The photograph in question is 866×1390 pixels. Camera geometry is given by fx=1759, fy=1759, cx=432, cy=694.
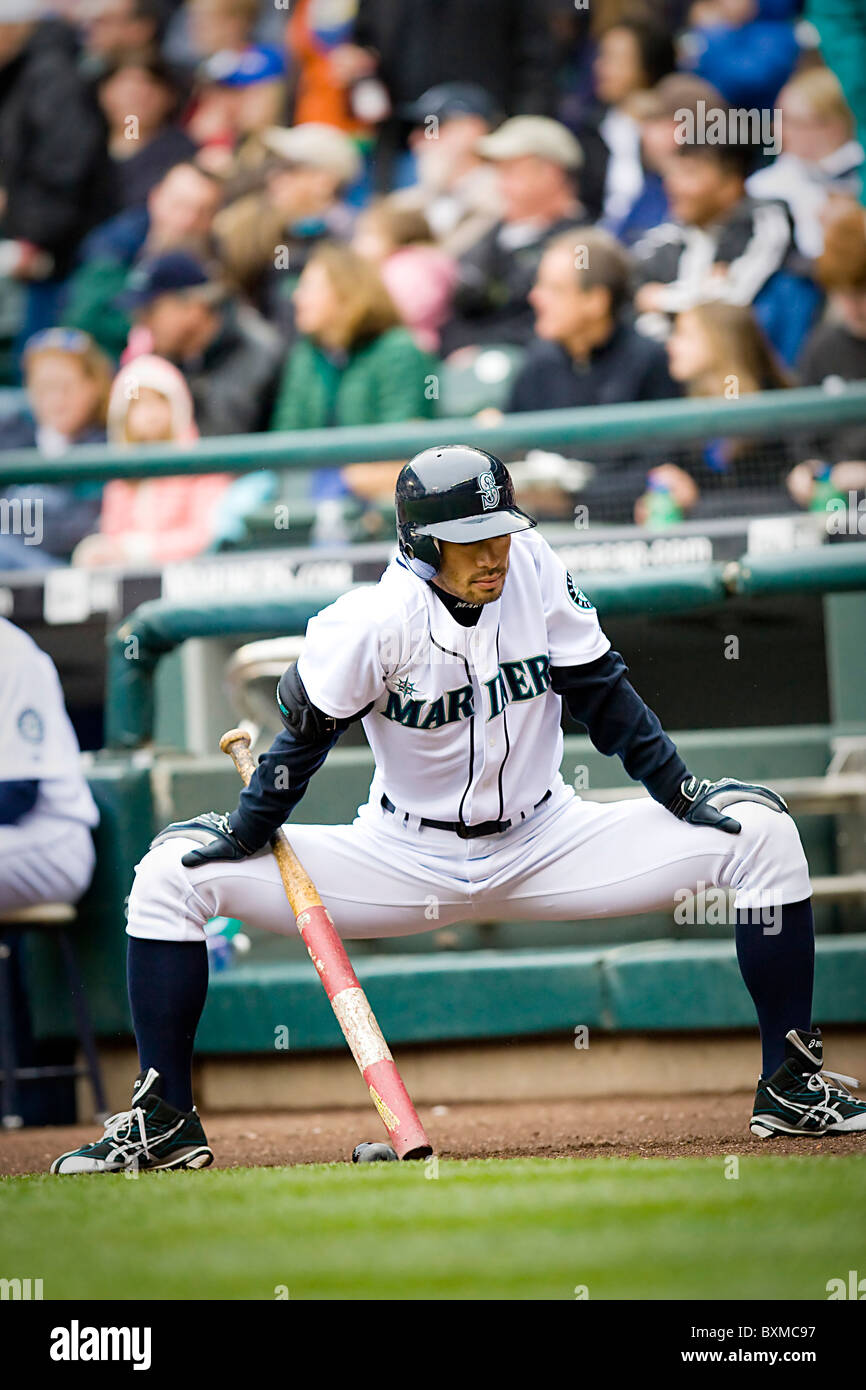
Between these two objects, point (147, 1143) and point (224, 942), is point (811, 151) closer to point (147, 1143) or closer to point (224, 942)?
point (224, 942)

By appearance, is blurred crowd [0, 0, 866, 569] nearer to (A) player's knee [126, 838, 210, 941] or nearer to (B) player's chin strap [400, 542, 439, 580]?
→ (B) player's chin strap [400, 542, 439, 580]

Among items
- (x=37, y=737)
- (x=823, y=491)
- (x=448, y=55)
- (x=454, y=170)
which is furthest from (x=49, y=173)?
(x=823, y=491)

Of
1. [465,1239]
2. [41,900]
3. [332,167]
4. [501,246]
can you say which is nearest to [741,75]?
[501,246]

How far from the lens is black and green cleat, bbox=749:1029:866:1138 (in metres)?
2.93

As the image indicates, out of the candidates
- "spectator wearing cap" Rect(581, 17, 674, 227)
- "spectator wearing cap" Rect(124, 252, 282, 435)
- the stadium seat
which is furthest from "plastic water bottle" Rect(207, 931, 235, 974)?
"spectator wearing cap" Rect(581, 17, 674, 227)

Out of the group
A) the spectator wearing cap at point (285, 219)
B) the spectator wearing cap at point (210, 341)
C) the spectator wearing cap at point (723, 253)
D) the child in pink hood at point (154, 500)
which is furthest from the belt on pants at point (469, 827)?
the spectator wearing cap at point (285, 219)

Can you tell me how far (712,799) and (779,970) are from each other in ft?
1.11

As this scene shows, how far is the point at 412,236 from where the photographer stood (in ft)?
21.1

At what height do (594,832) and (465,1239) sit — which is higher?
(594,832)

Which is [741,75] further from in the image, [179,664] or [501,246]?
[179,664]

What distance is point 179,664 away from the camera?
474 centimetres

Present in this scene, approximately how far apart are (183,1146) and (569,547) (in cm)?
187

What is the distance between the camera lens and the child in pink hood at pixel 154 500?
18.3ft

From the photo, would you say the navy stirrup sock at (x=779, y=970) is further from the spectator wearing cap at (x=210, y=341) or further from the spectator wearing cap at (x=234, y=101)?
the spectator wearing cap at (x=234, y=101)
